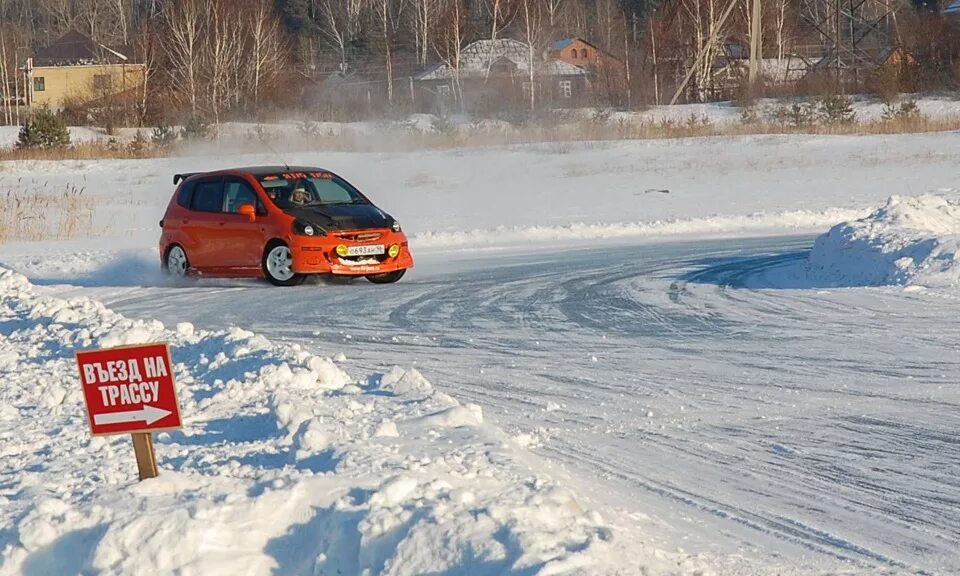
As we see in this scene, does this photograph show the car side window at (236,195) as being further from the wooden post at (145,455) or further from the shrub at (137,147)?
the shrub at (137,147)

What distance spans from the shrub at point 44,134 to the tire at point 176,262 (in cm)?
3710

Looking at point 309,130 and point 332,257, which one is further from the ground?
point 309,130

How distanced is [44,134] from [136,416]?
50.2 meters

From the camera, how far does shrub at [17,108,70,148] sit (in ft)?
176

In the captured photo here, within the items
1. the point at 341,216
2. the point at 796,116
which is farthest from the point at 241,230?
the point at 796,116

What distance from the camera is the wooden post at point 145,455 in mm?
6602

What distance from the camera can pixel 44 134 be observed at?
176 ft

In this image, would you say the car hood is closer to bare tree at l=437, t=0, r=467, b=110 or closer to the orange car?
→ the orange car

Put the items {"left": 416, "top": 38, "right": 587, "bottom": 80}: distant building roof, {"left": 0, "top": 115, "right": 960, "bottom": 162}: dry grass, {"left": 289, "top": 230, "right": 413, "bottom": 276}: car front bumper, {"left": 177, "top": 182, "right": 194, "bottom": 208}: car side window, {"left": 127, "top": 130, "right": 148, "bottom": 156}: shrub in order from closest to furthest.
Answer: {"left": 289, "top": 230, "right": 413, "bottom": 276}: car front bumper → {"left": 177, "top": 182, "right": 194, "bottom": 208}: car side window → {"left": 0, "top": 115, "right": 960, "bottom": 162}: dry grass → {"left": 127, "top": 130, "right": 148, "bottom": 156}: shrub → {"left": 416, "top": 38, "right": 587, "bottom": 80}: distant building roof

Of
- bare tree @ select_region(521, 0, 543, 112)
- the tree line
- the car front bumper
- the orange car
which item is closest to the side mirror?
the orange car

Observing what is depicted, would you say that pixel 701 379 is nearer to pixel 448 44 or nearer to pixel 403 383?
pixel 403 383

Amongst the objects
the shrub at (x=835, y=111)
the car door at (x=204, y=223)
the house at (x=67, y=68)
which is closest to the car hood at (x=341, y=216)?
the car door at (x=204, y=223)

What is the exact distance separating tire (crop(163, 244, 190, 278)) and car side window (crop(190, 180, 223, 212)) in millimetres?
634

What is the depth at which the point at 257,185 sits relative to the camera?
58.9 feet
